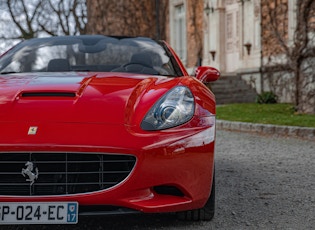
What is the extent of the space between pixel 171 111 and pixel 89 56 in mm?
1356

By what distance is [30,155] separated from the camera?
8.28 feet

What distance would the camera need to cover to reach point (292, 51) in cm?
1184

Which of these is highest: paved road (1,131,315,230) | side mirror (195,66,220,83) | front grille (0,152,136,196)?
side mirror (195,66,220,83)

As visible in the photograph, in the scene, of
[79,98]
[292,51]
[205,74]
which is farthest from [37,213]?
[292,51]

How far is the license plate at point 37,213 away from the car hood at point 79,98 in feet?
1.50

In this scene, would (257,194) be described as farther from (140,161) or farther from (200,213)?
(140,161)

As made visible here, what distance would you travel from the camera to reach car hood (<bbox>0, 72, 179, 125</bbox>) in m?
2.69

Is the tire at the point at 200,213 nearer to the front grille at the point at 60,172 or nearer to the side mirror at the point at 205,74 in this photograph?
the front grille at the point at 60,172

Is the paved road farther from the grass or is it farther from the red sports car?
the grass

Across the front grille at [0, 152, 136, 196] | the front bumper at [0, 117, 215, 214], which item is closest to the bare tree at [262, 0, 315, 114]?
the front bumper at [0, 117, 215, 214]

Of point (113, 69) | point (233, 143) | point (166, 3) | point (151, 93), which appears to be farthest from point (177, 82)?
point (166, 3)

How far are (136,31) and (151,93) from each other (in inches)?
810

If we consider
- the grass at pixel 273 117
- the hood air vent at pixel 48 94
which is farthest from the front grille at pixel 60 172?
the grass at pixel 273 117

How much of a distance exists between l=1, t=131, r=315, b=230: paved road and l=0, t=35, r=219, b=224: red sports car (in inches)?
9.2
